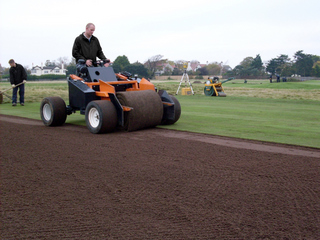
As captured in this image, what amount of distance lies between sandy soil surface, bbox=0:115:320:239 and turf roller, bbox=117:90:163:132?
132 centimetres

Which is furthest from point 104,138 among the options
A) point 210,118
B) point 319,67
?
point 319,67

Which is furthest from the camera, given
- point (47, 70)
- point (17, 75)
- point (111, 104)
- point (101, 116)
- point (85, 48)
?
point (47, 70)

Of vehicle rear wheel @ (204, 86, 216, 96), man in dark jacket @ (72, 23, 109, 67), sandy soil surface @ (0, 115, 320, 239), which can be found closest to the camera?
sandy soil surface @ (0, 115, 320, 239)

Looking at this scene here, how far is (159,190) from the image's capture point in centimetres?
424

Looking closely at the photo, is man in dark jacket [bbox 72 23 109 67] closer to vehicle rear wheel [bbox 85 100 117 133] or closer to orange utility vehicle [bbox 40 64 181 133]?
orange utility vehicle [bbox 40 64 181 133]

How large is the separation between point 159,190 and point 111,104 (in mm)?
4479

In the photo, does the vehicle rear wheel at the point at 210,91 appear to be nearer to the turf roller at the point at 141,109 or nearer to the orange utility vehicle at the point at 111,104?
the orange utility vehicle at the point at 111,104

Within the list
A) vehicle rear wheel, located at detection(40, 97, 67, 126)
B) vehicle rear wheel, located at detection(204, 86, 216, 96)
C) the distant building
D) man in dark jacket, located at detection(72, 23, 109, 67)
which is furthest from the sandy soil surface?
the distant building

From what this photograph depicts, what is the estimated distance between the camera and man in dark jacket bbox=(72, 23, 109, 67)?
9.67 meters

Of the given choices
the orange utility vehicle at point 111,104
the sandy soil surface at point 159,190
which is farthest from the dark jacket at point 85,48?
the sandy soil surface at point 159,190

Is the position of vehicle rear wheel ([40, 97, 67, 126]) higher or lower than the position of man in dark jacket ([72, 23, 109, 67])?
lower

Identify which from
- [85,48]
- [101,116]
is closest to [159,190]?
[101,116]

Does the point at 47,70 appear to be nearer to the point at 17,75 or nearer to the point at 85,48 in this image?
the point at 17,75

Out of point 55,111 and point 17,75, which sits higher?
point 17,75
